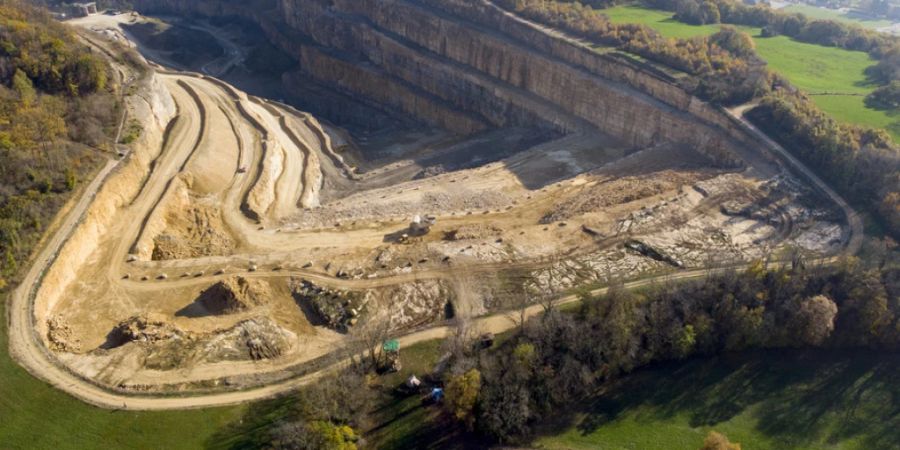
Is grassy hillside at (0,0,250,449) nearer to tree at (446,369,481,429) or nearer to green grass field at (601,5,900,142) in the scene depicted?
tree at (446,369,481,429)

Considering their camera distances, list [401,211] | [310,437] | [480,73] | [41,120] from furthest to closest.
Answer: [480,73] < [401,211] < [41,120] < [310,437]

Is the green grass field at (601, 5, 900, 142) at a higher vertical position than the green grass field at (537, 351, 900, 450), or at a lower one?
higher

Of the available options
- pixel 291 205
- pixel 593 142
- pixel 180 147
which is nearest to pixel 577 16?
pixel 593 142

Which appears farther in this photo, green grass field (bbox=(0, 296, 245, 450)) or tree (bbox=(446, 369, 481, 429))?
tree (bbox=(446, 369, 481, 429))

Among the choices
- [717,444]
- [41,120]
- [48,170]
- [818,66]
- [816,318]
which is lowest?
[717,444]

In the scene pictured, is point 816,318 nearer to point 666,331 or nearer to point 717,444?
point 666,331

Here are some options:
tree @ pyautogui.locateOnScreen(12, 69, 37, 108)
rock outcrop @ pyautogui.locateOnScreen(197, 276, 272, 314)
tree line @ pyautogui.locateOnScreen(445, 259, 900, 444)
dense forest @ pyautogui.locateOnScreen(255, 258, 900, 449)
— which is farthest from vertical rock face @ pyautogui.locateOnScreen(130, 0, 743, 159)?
tree @ pyautogui.locateOnScreen(12, 69, 37, 108)

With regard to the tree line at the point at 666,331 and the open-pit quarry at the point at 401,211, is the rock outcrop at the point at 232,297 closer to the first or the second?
the open-pit quarry at the point at 401,211

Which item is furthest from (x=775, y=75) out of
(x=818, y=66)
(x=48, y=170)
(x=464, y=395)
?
(x=48, y=170)

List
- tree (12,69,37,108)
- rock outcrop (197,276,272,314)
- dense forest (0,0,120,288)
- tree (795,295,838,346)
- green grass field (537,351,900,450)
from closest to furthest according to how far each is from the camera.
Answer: green grass field (537,351,900,450) → tree (795,295,838,346) → rock outcrop (197,276,272,314) → dense forest (0,0,120,288) → tree (12,69,37,108)
